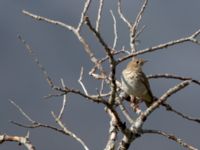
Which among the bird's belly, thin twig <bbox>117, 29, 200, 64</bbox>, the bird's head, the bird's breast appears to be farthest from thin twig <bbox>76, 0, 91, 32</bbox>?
the bird's head

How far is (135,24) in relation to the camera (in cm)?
1263

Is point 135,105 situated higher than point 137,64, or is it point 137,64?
point 137,64

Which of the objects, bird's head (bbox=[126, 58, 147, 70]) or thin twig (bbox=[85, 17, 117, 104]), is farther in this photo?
bird's head (bbox=[126, 58, 147, 70])

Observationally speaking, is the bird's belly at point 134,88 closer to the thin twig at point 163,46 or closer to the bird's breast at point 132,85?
the bird's breast at point 132,85

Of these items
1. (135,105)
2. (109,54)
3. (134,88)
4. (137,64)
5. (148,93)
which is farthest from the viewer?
(137,64)

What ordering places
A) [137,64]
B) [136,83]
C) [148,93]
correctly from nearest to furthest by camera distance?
[148,93], [136,83], [137,64]

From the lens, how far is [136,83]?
15062 millimetres

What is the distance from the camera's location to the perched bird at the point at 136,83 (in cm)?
1344

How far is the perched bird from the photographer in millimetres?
13435

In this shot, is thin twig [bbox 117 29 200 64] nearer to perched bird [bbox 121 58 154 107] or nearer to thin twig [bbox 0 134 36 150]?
thin twig [bbox 0 134 36 150]

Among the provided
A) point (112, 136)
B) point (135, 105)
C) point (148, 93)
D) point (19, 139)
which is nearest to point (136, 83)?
point (148, 93)

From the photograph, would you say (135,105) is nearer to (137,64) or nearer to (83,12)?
(83,12)

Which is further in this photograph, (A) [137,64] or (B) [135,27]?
(A) [137,64]

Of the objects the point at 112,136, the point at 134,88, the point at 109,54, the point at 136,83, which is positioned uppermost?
the point at 136,83
